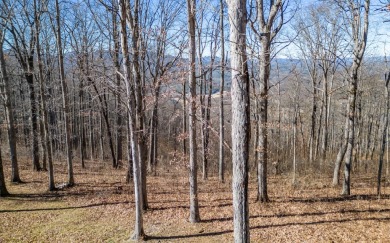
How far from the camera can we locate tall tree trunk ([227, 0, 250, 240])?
12.8 feet

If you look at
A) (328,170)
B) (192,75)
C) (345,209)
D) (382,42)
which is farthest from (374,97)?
(192,75)

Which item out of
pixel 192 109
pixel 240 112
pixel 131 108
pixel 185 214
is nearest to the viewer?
pixel 240 112

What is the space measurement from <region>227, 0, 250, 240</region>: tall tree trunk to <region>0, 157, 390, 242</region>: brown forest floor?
2.79 metres

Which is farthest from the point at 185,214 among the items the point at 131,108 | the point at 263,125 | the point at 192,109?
the point at 131,108

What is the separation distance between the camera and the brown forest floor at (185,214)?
21.9 ft

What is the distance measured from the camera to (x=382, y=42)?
33.6 ft

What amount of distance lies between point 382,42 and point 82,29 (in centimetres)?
1844

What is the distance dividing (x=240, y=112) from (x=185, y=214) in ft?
18.3

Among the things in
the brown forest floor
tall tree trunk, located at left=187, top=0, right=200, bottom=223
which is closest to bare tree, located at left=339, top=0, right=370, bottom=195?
the brown forest floor

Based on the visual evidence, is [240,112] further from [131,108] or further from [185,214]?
[185,214]

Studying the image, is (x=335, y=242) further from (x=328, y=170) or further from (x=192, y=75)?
(x=328, y=170)

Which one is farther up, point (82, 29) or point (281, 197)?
point (82, 29)

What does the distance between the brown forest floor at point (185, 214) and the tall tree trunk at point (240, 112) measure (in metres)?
2.79

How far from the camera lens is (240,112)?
3.99m
